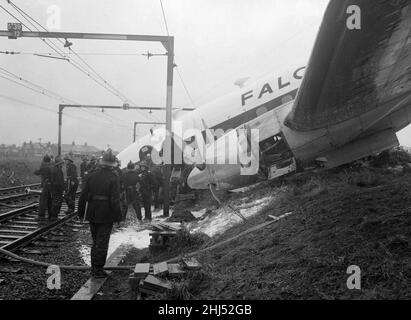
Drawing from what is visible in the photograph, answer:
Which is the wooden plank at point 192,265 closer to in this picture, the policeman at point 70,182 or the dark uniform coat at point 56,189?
the dark uniform coat at point 56,189

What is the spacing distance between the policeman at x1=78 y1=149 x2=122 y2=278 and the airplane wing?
3611mm

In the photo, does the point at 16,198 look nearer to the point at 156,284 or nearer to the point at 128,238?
the point at 128,238

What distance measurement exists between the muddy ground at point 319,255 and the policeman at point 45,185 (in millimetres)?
5250

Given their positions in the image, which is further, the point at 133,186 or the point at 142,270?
the point at 133,186

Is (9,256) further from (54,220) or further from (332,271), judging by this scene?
(332,271)

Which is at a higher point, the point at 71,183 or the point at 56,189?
the point at 71,183

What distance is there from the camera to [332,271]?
398cm

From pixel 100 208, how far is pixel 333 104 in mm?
4672

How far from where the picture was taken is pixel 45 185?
36.2 ft

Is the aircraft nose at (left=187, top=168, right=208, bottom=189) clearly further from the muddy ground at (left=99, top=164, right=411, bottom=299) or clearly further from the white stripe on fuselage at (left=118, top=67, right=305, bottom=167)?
the white stripe on fuselage at (left=118, top=67, right=305, bottom=167)

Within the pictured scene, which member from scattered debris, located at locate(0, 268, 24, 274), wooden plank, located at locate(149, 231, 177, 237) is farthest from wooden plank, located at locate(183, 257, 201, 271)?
scattered debris, located at locate(0, 268, 24, 274)

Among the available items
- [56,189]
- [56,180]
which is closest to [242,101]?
[56,180]

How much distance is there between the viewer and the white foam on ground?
8.08m
